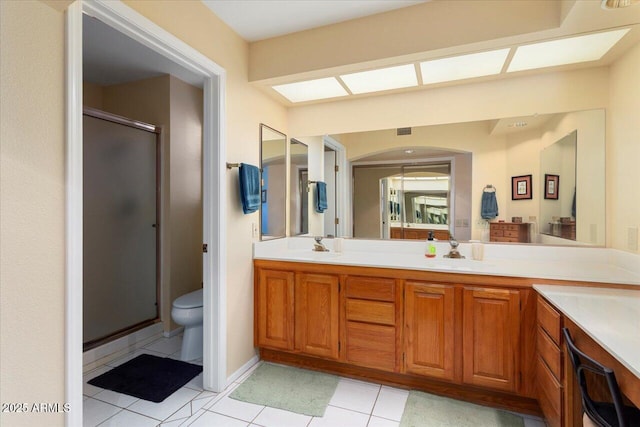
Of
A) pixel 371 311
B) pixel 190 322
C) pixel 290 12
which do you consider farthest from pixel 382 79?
pixel 190 322

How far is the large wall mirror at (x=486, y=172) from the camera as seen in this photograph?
2088 mm

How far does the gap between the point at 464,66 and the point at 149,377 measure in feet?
10.6

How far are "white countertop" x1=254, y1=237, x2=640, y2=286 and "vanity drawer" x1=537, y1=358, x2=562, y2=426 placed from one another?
0.51 m

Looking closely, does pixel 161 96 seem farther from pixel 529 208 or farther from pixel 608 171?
pixel 608 171

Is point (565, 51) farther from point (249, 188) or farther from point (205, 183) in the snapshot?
point (205, 183)

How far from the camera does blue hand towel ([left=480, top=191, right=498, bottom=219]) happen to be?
7.68 ft

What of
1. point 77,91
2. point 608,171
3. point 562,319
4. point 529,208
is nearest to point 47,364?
point 77,91

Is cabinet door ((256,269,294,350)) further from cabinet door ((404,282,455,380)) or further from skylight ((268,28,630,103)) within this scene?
skylight ((268,28,630,103))

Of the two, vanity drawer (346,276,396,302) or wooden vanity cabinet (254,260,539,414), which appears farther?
vanity drawer (346,276,396,302)

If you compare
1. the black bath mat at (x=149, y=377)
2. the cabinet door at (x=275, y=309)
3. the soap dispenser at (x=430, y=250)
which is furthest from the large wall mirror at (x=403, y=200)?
the black bath mat at (x=149, y=377)

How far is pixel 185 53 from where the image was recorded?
5.87 feet

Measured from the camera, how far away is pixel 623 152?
6.23ft

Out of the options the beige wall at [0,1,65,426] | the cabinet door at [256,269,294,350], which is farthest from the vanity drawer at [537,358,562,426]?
the beige wall at [0,1,65,426]

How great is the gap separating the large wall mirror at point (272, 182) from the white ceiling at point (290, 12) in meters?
0.75
